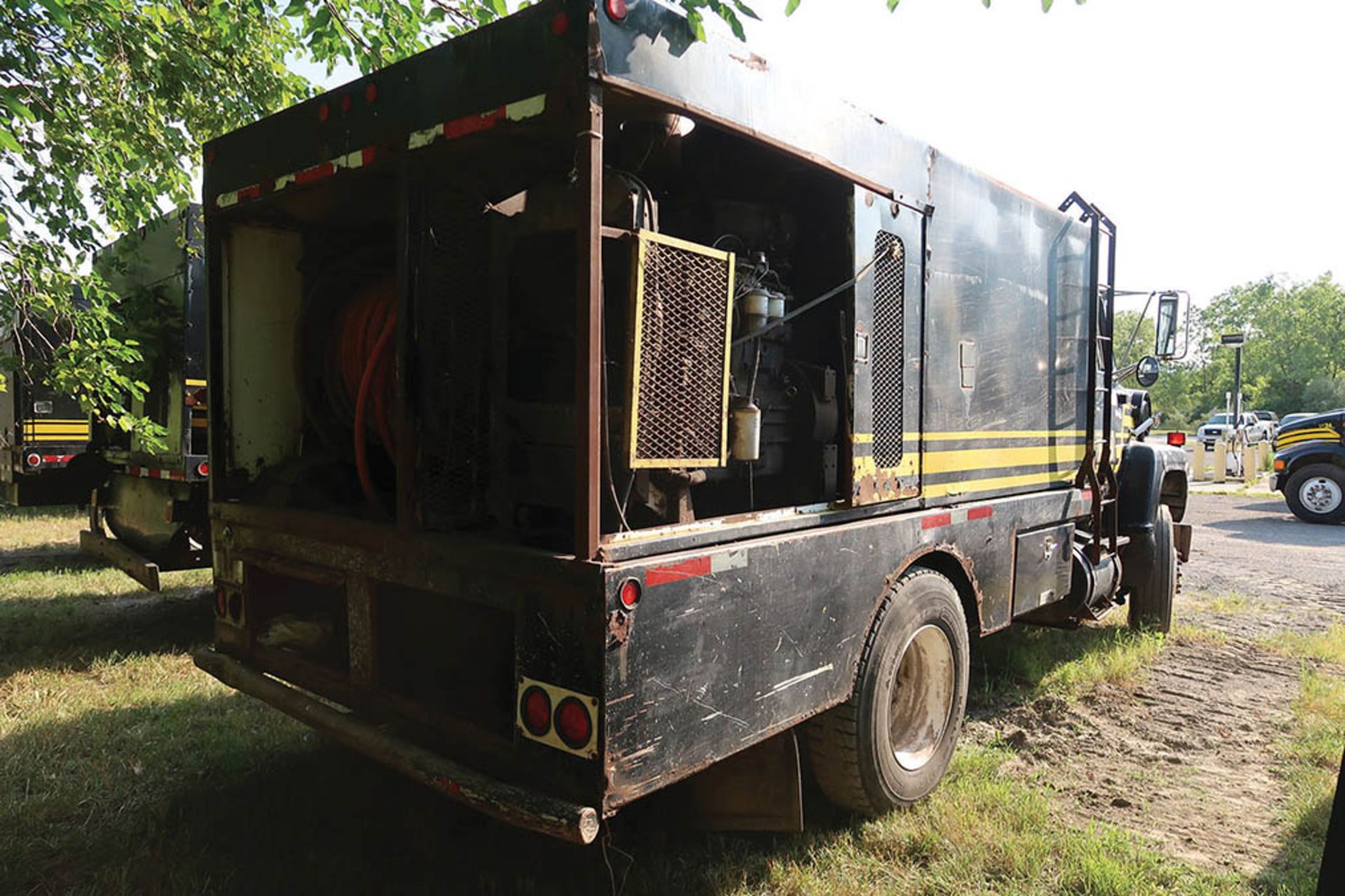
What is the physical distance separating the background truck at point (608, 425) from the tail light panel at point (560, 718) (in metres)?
0.01

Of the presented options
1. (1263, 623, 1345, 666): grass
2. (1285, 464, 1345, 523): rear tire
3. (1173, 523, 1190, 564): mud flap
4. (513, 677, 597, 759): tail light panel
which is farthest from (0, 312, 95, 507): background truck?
(1285, 464, 1345, 523): rear tire

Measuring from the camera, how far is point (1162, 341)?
5594mm

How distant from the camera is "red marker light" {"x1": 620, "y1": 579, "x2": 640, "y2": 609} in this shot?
87.2 inches

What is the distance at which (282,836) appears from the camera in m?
3.19

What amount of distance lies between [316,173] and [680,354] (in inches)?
58.6

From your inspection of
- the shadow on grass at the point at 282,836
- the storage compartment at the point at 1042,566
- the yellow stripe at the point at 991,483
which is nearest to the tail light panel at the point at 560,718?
the shadow on grass at the point at 282,836

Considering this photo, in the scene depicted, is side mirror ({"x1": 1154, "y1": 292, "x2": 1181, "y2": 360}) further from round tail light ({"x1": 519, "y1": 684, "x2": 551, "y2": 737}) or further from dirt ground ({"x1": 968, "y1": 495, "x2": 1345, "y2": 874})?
round tail light ({"x1": 519, "y1": 684, "x2": 551, "y2": 737})

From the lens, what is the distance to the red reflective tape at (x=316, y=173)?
2936 mm

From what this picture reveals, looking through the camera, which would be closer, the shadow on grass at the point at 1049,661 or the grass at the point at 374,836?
the grass at the point at 374,836

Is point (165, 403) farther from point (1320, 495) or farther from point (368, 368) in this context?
point (1320, 495)

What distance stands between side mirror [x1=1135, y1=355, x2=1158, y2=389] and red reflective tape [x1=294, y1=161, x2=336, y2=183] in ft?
16.1

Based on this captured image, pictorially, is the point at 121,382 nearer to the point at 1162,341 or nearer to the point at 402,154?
the point at 402,154

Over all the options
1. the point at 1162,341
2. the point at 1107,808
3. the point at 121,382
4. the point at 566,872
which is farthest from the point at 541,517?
the point at 1162,341

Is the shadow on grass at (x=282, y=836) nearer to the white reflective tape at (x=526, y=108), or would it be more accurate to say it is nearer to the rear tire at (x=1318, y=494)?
the white reflective tape at (x=526, y=108)
